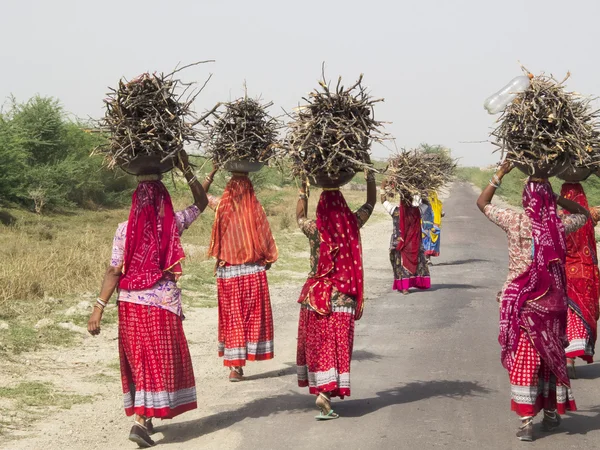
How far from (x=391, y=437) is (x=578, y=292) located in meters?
3.07

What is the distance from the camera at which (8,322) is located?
34.7ft

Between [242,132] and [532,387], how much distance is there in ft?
12.6

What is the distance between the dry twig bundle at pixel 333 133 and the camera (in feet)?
22.2

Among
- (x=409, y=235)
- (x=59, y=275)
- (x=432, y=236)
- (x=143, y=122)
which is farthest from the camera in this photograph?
(x=432, y=236)

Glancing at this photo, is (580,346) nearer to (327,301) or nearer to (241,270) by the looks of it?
(327,301)

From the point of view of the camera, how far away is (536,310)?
6.55 m

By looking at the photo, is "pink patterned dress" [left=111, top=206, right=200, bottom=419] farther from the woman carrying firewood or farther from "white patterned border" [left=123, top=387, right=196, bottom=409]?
the woman carrying firewood

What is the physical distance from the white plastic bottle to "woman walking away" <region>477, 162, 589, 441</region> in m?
0.48

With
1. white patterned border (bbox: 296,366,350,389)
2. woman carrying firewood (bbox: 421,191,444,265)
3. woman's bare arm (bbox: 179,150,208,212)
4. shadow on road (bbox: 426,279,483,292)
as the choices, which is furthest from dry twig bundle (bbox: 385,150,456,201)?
woman's bare arm (bbox: 179,150,208,212)

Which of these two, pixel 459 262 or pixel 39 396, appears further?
pixel 459 262

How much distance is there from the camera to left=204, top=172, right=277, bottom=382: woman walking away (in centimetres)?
869

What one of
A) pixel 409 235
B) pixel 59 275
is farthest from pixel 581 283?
pixel 59 275

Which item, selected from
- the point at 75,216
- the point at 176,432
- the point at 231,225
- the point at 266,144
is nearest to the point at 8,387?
the point at 176,432

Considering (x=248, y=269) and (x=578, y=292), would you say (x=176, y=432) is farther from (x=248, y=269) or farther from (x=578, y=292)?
(x=578, y=292)
